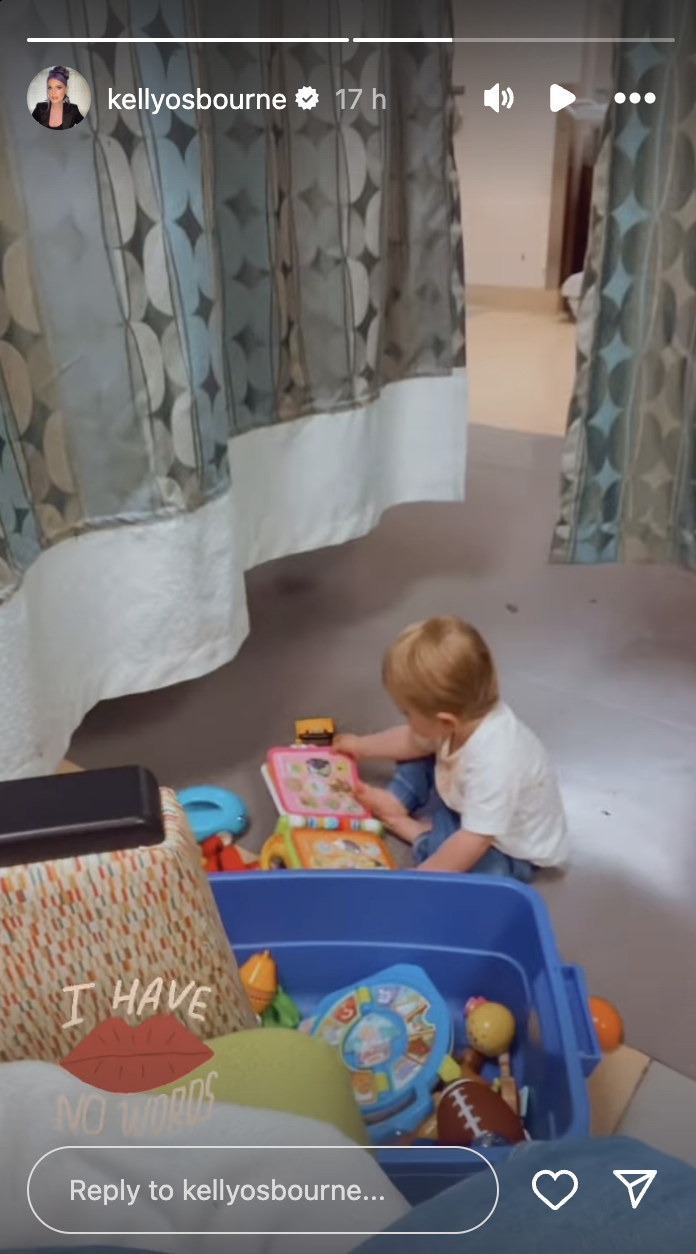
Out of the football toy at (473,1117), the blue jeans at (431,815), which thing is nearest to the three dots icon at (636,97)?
the blue jeans at (431,815)

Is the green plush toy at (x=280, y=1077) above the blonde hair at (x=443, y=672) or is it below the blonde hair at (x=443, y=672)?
above

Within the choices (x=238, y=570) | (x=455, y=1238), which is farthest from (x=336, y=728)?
(x=455, y=1238)

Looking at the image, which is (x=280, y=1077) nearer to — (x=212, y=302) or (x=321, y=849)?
A: (x=321, y=849)

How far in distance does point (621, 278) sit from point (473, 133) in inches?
11.3

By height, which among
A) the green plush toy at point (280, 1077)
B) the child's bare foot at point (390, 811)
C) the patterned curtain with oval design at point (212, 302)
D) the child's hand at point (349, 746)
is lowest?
the child's bare foot at point (390, 811)

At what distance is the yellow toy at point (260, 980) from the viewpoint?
629 mm

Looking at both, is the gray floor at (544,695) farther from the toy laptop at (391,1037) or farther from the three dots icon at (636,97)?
the three dots icon at (636,97)

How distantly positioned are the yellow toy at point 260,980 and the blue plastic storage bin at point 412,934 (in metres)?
0.01

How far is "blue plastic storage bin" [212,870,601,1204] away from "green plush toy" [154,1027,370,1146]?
212 mm

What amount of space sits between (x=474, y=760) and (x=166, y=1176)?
48cm

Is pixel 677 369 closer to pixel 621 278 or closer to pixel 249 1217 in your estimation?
pixel 621 278

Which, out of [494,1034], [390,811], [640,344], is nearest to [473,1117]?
[494,1034]
